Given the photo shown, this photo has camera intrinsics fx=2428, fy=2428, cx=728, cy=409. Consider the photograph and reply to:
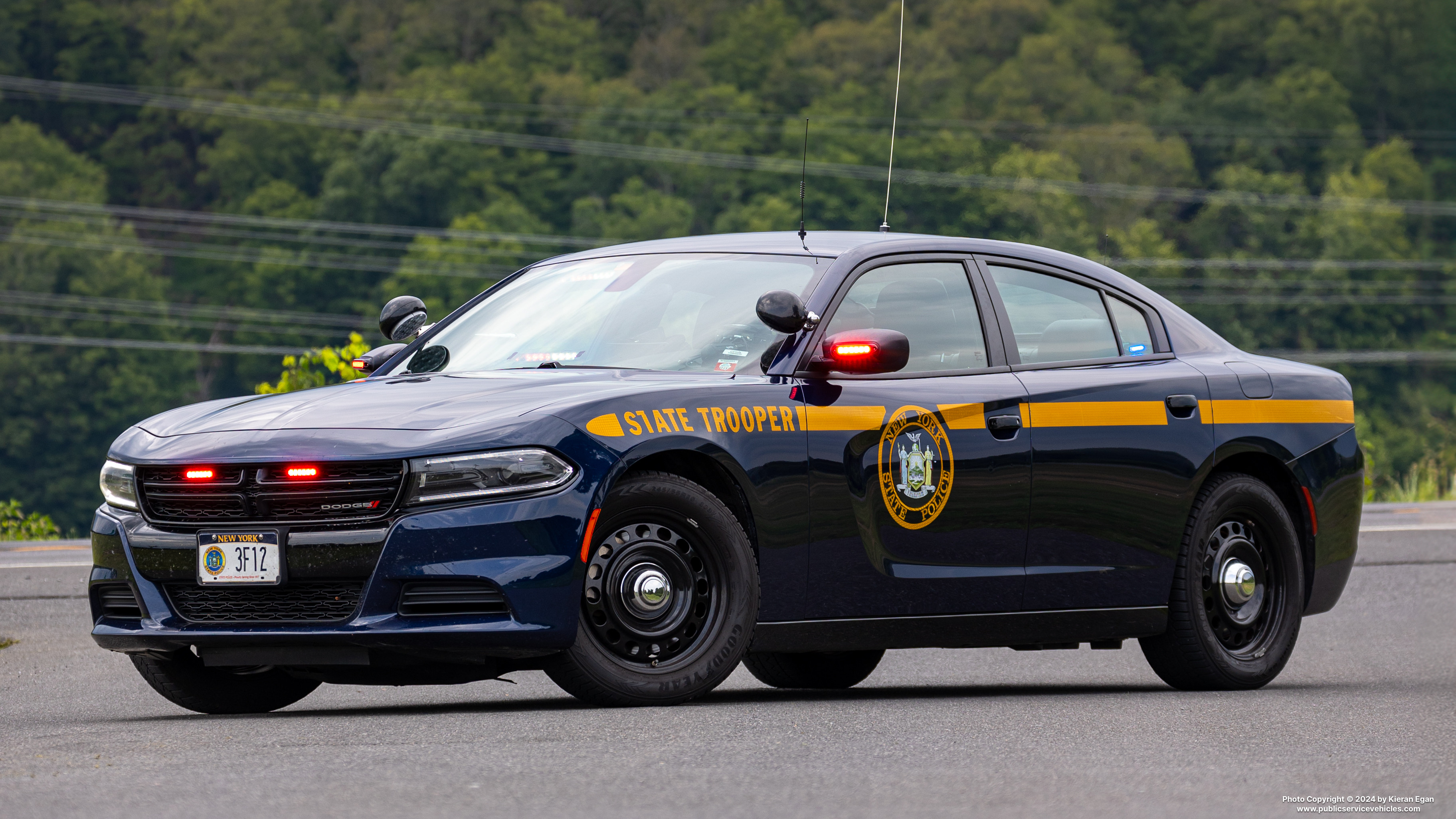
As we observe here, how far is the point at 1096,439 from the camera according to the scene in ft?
27.9

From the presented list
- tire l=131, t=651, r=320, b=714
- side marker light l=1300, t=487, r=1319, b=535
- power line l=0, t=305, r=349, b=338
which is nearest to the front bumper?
tire l=131, t=651, r=320, b=714

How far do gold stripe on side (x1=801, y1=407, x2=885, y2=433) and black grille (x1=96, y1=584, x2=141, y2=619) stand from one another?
6.93 feet

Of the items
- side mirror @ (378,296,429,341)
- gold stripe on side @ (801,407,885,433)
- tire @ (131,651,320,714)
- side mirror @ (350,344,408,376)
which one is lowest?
tire @ (131,651,320,714)

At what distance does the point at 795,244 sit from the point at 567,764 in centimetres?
281

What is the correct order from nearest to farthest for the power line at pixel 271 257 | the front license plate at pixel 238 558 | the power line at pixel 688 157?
the front license plate at pixel 238 558 → the power line at pixel 688 157 → the power line at pixel 271 257

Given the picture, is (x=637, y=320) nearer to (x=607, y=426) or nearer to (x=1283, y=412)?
(x=607, y=426)

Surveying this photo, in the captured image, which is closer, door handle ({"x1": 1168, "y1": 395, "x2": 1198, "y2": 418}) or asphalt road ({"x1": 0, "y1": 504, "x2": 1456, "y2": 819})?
asphalt road ({"x1": 0, "y1": 504, "x2": 1456, "y2": 819})

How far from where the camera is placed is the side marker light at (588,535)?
6.93m

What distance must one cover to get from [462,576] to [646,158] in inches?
3812

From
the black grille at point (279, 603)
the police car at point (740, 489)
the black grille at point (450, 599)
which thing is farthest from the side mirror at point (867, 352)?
the black grille at point (279, 603)

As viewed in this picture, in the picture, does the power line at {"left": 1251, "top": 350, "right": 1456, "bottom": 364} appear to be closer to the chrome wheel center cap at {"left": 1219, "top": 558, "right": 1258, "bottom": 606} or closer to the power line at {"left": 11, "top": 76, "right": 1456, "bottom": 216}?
the power line at {"left": 11, "top": 76, "right": 1456, "bottom": 216}

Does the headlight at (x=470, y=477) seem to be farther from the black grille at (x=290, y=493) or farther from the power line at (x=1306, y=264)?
the power line at (x=1306, y=264)

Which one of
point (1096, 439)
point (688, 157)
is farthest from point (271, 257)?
point (1096, 439)

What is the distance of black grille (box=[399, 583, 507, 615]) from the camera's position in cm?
688
